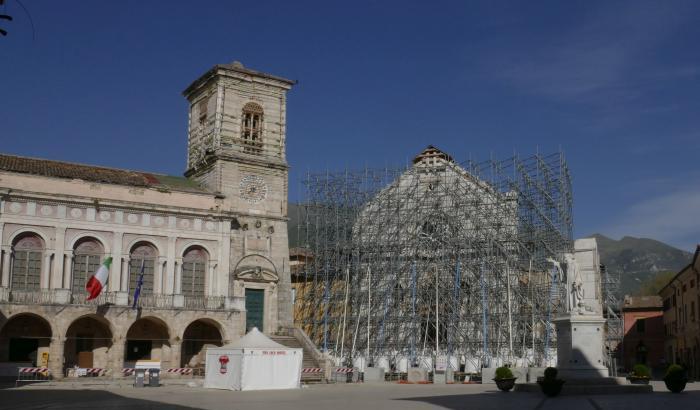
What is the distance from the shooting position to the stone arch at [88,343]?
40.9 m

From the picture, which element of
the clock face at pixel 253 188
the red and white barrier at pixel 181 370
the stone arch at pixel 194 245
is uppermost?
the clock face at pixel 253 188

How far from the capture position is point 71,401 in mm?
25297

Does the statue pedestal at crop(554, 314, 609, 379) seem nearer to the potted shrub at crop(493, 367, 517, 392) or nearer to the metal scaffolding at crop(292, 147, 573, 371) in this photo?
the potted shrub at crop(493, 367, 517, 392)

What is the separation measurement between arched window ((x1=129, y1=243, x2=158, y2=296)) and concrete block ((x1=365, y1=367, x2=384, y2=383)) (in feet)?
38.2

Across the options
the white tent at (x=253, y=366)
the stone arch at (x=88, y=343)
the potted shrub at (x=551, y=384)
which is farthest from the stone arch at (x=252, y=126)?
the potted shrub at (x=551, y=384)

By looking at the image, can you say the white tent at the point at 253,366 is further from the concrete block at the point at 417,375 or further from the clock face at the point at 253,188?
the clock face at the point at 253,188

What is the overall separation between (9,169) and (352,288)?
64.4ft

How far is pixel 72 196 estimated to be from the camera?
41094 millimetres

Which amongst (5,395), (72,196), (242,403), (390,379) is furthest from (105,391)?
(390,379)

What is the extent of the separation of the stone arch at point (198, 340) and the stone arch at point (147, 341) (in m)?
1.23

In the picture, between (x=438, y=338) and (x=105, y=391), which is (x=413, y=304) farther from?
(x=105, y=391)

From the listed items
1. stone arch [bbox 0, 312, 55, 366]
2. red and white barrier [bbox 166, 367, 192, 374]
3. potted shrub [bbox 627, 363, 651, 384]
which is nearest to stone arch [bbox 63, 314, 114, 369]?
stone arch [bbox 0, 312, 55, 366]

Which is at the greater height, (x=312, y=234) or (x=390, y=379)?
(x=312, y=234)

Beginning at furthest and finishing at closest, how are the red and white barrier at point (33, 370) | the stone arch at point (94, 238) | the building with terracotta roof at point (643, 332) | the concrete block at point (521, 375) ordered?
1. the building with terracotta roof at point (643, 332)
2. the stone arch at point (94, 238)
3. the concrete block at point (521, 375)
4. the red and white barrier at point (33, 370)
